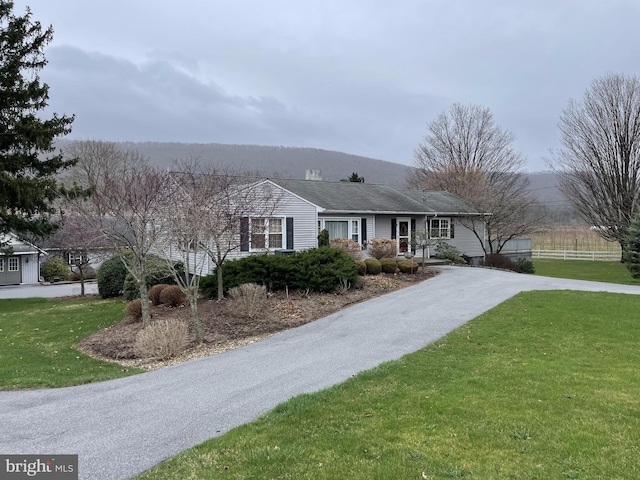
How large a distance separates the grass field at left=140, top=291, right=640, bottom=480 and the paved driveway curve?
1.51 ft

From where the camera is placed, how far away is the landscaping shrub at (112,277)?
19328mm

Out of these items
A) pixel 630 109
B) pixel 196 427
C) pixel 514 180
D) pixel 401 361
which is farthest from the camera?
pixel 514 180

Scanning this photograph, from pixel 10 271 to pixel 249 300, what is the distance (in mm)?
30152

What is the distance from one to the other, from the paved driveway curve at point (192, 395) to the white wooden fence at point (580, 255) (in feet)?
102

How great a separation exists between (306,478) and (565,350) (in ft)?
19.0

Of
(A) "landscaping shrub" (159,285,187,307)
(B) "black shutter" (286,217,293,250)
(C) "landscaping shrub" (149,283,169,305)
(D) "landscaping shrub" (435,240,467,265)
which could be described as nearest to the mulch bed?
(A) "landscaping shrub" (159,285,187,307)

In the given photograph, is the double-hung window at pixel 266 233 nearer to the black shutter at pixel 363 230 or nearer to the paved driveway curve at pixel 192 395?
the black shutter at pixel 363 230

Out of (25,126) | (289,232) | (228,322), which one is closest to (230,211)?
(228,322)

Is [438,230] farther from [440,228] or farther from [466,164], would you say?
[466,164]

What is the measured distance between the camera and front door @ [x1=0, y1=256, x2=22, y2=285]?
3309 cm

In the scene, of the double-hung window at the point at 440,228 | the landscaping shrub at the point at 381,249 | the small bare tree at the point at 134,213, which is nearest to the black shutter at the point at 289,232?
the landscaping shrub at the point at 381,249

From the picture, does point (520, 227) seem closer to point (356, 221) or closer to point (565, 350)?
point (356, 221)

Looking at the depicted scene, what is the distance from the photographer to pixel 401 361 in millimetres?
7039

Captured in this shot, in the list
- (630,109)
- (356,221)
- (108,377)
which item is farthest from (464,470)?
(630,109)
